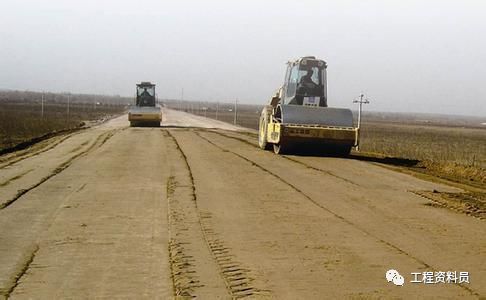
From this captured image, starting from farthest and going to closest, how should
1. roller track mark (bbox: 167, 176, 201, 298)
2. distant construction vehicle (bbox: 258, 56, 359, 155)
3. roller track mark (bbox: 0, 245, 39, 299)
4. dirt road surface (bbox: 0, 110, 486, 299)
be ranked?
distant construction vehicle (bbox: 258, 56, 359, 155), dirt road surface (bbox: 0, 110, 486, 299), roller track mark (bbox: 167, 176, 201, 298), roller track mark (bbox: 0, 245, 39, 299)

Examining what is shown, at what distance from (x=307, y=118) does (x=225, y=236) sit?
41.7 feet

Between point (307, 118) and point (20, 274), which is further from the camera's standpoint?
→ point (307, 118)

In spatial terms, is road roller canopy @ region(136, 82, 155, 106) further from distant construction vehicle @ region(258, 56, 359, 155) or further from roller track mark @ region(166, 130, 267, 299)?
roller track mark @ region(166, 130, 267, 299)

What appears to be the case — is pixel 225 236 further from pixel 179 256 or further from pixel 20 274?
pixel 20 274

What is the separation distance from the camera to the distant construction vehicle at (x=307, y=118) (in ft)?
66.9

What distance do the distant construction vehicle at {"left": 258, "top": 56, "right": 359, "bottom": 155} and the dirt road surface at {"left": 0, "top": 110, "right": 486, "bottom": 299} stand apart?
4817mm

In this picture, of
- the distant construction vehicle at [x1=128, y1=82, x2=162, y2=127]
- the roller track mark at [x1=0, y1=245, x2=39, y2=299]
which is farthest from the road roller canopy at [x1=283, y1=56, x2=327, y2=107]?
the distant construction vehicle at [x1=128, y1=82, x2=162, y2=127]

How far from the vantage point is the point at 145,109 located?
4275 centimetres

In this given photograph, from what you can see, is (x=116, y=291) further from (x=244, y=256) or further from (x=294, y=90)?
(x=294, y=90)

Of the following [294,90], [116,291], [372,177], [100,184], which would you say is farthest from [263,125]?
[116,291]

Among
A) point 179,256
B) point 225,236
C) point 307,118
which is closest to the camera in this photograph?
point 179,256

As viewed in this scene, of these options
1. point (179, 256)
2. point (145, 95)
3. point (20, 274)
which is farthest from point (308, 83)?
point (145, 95)

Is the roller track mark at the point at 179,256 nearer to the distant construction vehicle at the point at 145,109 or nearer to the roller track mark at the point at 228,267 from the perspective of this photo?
the roller track mark at the point at 228,267

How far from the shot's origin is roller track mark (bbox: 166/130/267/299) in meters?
6.04
